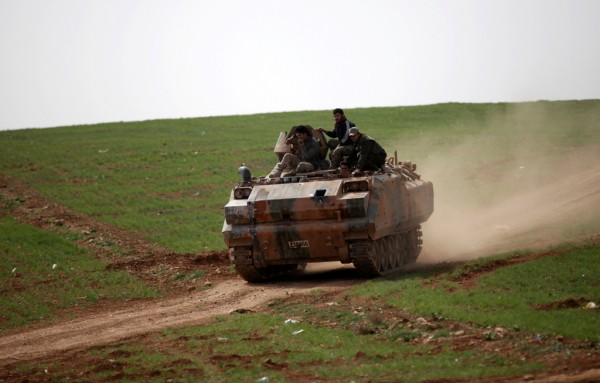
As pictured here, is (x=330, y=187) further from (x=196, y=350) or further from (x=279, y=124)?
(x=279, y=124)

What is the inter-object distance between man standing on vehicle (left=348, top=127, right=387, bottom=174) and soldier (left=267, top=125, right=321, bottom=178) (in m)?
1.26

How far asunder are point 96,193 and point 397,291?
906 inches

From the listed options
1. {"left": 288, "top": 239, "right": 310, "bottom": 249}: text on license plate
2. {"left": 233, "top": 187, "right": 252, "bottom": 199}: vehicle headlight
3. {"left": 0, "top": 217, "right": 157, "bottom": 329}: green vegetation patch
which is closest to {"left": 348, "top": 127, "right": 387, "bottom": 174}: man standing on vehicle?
{"left": 288, "top": 239, "right": 310, "bottom": 249}: text on license plate

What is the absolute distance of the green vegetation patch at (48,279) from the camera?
2436 cm

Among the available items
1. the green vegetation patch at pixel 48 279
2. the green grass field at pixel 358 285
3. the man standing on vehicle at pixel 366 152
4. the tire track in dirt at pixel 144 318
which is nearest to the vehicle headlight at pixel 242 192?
the tire track in dirt at pixel 144 318

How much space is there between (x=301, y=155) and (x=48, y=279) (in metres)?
7.19

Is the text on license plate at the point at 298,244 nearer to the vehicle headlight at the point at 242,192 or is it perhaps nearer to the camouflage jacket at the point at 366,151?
the vehicle headlight at the point at 242,192

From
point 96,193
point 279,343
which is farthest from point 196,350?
point 96,193

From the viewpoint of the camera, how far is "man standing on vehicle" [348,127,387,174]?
82.4 ft

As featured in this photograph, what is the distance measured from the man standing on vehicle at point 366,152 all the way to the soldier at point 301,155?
4.12 ft

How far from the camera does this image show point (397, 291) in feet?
69.1

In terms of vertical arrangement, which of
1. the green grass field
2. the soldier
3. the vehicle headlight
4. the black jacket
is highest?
the black jacket

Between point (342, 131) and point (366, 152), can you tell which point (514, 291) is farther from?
point (342, 131)

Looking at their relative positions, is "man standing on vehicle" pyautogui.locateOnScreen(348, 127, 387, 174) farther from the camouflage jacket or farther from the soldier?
the soldier
